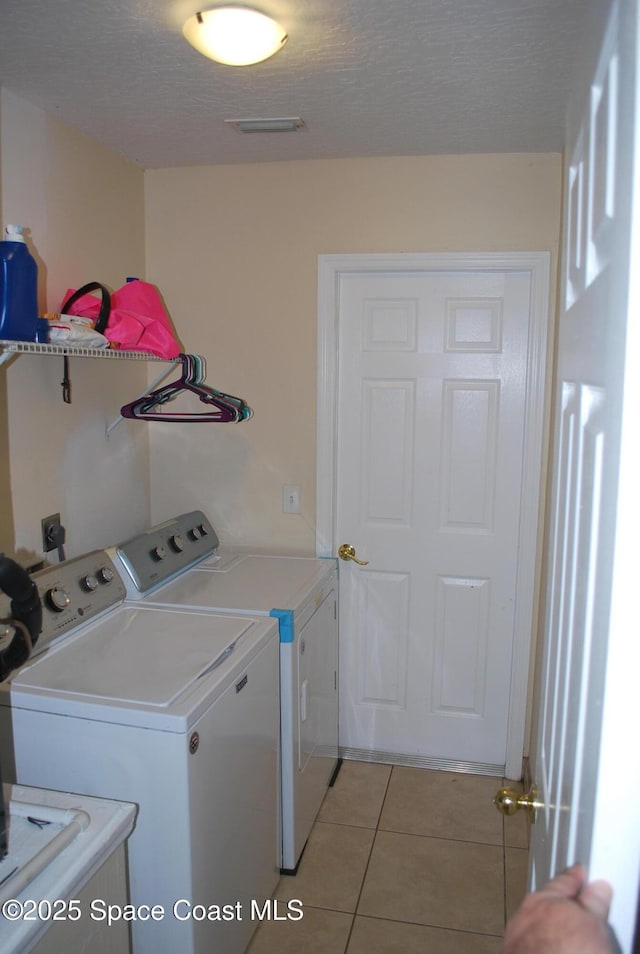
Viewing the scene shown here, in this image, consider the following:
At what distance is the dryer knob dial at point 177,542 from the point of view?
8.22ft

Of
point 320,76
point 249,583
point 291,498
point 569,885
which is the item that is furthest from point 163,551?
point 569,885

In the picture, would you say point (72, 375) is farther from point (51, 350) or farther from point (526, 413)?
point (526, 413)

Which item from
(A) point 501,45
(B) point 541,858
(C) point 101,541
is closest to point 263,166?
(A) point 501,45

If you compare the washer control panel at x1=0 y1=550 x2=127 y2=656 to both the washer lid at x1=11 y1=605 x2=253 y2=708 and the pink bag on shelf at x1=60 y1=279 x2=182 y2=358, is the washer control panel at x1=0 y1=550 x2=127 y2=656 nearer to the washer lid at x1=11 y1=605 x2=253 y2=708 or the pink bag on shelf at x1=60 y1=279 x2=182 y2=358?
the washer lid at x1=11 y1=605 x2=253 y2=708

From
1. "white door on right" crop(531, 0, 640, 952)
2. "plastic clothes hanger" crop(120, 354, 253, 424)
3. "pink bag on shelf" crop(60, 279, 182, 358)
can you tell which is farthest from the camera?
"plastic clothes hanger" crop(120, 354, 253, 424)

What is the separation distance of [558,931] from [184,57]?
6.40 ft

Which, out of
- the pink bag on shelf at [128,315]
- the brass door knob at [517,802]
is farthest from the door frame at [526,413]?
the brass door knob at [517,802]

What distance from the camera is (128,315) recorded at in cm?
219

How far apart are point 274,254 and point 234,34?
1.17 meters

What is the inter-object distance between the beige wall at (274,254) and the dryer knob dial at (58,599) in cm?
107

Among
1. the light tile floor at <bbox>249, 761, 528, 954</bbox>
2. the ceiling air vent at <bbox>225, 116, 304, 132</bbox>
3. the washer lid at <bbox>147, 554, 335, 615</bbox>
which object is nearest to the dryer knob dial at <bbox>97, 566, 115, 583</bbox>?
the washer lid at <bbox>147, 554, 335, 615</bbox>

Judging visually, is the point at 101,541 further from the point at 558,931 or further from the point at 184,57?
the point at 558,931

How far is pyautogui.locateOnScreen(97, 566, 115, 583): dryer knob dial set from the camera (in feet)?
6.83

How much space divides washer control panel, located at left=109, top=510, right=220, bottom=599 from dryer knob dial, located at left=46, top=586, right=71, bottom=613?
30 centimetres
